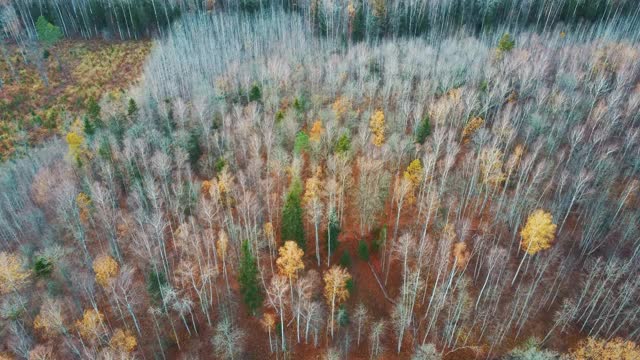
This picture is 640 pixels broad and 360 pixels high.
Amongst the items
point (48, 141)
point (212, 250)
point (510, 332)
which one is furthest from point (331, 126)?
point (48, 141)

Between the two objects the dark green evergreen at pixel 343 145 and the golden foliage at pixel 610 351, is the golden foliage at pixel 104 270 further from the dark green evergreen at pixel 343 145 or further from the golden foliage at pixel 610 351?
→ the golden foliage at pixel 610 351

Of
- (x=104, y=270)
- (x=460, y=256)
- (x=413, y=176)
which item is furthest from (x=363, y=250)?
(x=104, y=270)

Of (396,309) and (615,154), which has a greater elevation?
(615,154)

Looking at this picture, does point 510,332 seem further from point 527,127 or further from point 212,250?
point 212,250

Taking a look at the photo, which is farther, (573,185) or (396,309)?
(573,185)

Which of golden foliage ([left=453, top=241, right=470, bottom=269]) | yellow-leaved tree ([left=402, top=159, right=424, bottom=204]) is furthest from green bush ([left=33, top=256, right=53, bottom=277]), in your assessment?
golden foliage ([left=453, top=241, right=470, bottom=269])

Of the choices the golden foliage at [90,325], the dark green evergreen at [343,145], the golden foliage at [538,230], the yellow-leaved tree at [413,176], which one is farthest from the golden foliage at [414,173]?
the golden foliage at [90,325]
